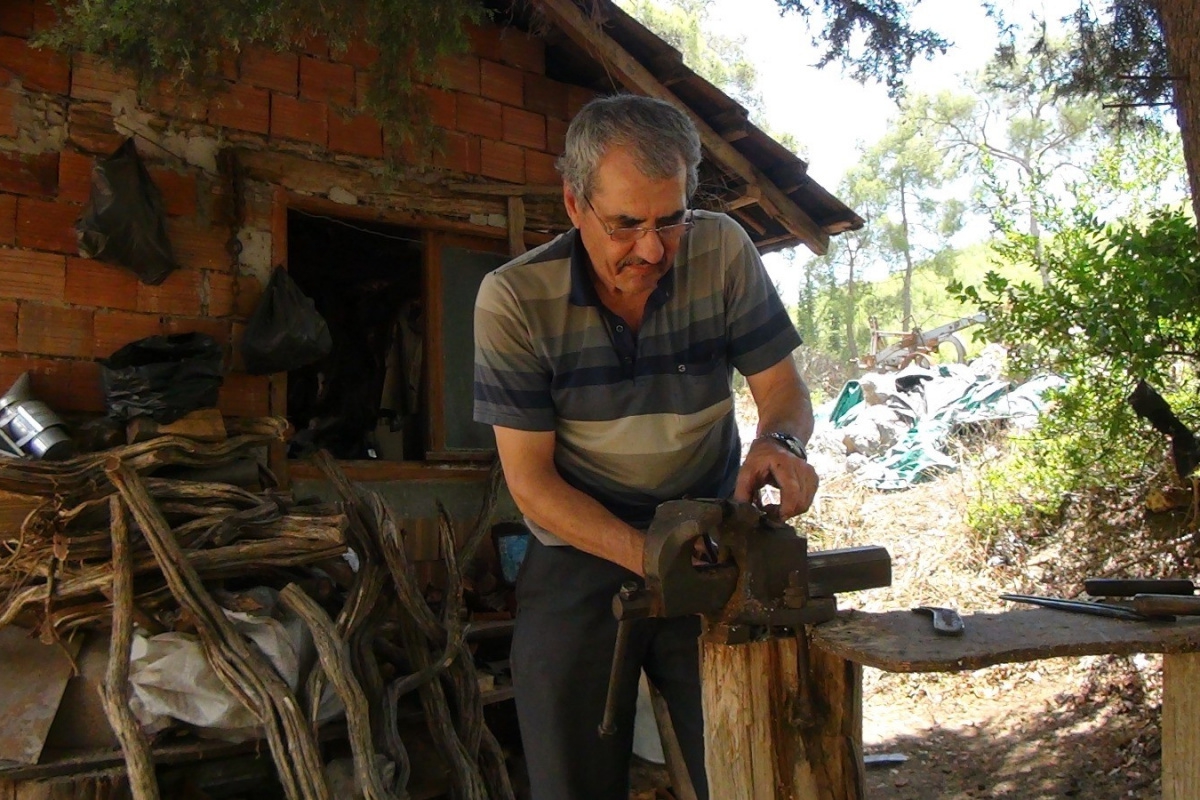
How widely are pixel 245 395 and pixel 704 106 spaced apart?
326 cm

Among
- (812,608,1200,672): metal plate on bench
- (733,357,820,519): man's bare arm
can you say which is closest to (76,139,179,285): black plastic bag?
(733,357,820,519): man's bare arm

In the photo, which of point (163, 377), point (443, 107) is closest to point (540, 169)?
point (443, 107)

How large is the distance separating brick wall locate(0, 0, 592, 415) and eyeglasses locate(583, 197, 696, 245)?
278cm

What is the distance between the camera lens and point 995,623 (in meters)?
1.92

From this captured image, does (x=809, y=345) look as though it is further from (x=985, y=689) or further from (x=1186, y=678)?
(x=1186, y=678)

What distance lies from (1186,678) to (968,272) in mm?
34147

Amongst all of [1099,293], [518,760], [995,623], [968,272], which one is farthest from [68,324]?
[968,272]

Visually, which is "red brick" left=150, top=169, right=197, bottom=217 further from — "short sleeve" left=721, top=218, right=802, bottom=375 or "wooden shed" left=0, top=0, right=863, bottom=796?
"short sleeve" left=721, top=218, right=802, bottom=375

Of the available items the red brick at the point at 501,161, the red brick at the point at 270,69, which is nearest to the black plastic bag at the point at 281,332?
the red brick at the point at 270,69

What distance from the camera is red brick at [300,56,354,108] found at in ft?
16.2

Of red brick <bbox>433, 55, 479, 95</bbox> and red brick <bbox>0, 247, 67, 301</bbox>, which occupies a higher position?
red brick <bbox>433, 55, 479, 95</bbox>

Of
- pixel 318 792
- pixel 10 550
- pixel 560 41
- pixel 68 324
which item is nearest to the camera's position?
pixel 318 792

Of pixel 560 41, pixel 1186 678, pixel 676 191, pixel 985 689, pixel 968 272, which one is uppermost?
pixel 968 272

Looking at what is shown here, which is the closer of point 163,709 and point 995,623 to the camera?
point 995,623
